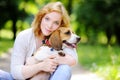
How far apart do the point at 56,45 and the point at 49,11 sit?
18.1 inches

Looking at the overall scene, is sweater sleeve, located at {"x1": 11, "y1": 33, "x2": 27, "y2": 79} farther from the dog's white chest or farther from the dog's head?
the dog's head

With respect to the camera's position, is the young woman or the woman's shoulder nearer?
the young woman

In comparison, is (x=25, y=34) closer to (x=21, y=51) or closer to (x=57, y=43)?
(x=21, y=51)

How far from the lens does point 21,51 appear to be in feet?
19.3

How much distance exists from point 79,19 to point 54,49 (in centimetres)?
2474

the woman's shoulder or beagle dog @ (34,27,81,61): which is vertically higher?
the woman's shoulder

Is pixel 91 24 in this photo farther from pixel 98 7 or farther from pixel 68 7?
pixel 68 7

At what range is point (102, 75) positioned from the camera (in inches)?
417

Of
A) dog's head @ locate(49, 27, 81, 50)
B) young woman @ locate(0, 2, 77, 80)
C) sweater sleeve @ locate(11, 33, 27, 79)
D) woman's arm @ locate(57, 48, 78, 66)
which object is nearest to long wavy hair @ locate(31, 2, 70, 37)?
young woman @ locate(0, 2, 77, 80)

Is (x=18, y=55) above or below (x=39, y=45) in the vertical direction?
below

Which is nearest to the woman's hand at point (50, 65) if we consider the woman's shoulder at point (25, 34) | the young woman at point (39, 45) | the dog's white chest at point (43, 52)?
the young woman at point (39, 45)

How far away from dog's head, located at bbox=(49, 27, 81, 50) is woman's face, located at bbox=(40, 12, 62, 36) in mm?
67

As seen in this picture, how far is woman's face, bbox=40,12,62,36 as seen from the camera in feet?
19.3

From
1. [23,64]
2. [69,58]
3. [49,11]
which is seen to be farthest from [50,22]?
[23,64]
